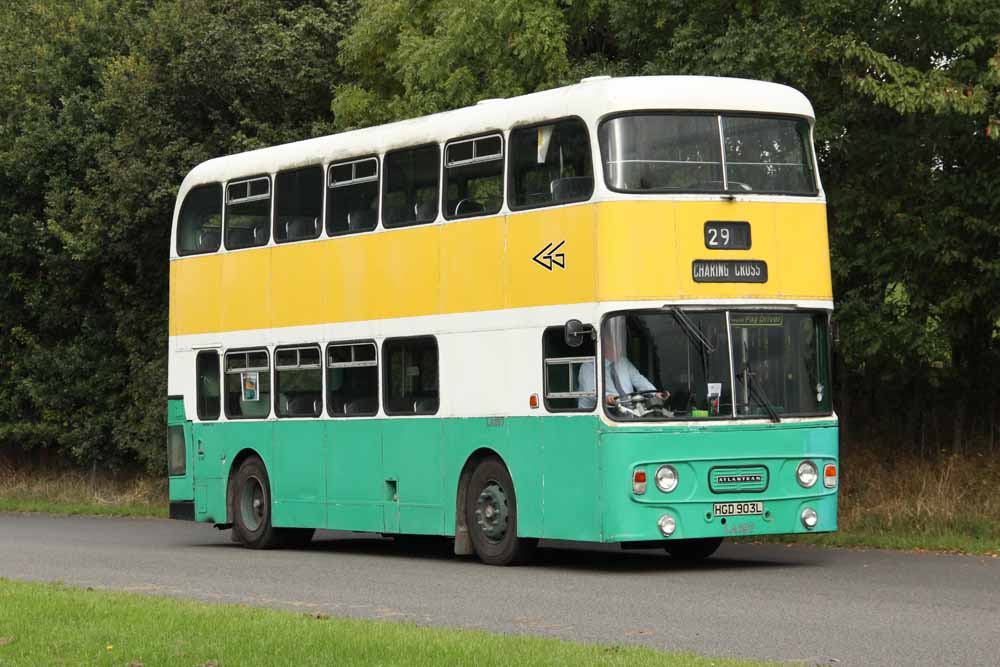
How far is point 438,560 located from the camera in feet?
68.1

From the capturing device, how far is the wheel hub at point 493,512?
19188 millimetres

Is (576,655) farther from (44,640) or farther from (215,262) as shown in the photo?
(215,262)

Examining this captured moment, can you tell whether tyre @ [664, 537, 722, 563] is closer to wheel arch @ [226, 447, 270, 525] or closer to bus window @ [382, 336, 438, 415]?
bus window @ [382, 336, 438, 415]

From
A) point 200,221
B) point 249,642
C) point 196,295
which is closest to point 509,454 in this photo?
point 196,295

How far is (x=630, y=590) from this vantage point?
1639 centimetres

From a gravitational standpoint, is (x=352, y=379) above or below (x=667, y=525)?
above

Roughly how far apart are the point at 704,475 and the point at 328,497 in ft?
18.7

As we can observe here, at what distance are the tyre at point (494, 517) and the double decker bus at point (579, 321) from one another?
3 centimetres

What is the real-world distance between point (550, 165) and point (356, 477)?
485 centimetres

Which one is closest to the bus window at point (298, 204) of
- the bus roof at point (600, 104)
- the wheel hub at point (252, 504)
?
the bus roof at point (600, 104)

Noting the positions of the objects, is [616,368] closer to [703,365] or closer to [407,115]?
[703,365]

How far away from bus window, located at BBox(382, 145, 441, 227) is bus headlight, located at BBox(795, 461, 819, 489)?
4618 millimetres

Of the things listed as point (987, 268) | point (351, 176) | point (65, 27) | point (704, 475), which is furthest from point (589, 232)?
point (65, 27)

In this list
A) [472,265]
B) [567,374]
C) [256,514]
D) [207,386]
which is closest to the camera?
[567,374]
